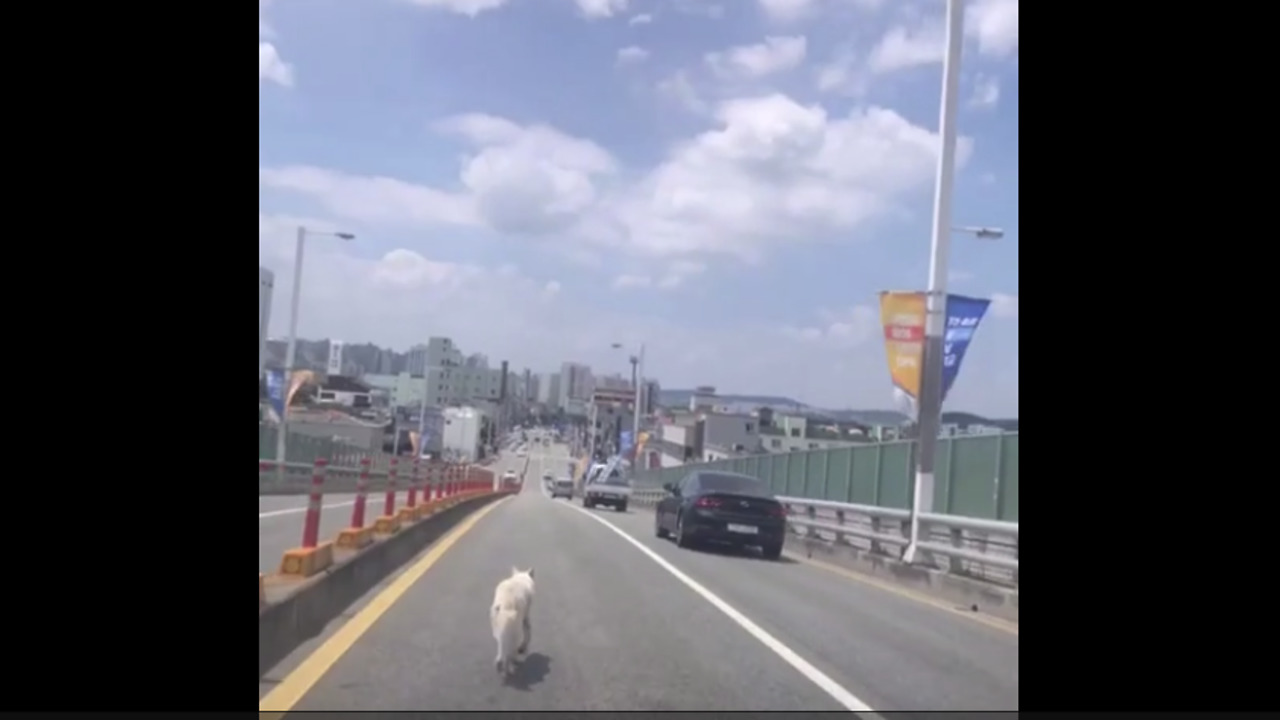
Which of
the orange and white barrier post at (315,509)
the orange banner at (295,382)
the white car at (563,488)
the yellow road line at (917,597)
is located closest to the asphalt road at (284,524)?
the orange and white barrier post at (315,509)

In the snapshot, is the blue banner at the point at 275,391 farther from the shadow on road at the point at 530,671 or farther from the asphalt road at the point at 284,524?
the shadow on road at the point at 530,671

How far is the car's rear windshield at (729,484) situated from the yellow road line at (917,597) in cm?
159

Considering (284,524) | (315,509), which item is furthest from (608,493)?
(315,509)

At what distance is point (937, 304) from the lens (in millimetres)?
20188

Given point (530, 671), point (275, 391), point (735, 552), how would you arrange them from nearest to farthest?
point (530, 671), point (735, 552), point (275, 391)

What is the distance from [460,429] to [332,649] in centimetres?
5389

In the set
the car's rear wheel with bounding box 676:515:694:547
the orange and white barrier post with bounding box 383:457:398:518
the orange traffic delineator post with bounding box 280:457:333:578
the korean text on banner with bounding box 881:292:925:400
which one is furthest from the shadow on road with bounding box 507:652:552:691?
the car's rear wheel with bounding box 676:515:694:547

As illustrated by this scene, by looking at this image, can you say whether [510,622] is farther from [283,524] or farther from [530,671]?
[283,524]

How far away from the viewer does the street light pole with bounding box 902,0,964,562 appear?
20.0m

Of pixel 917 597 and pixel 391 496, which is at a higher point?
pixel 391 496
